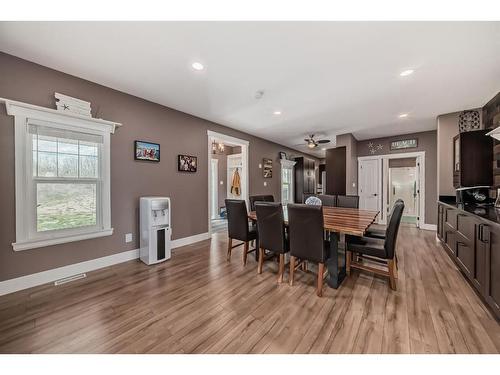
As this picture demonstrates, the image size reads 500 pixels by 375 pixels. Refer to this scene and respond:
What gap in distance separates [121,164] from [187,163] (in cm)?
113

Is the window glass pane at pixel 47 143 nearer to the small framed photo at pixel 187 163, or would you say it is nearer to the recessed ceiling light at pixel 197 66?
the small framed photo at pixel 187 163

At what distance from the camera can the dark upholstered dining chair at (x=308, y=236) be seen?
6.56 ft

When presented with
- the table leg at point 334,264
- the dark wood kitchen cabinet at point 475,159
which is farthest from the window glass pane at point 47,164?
the dark wood kitchen cabinet at point 475,159

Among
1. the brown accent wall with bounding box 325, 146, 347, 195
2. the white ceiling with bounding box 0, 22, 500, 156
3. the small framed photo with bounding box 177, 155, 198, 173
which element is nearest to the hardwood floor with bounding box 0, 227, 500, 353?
the small framed photo with bounding box 177, 155, 198, 173

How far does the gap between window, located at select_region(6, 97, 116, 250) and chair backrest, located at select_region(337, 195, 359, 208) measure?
150 inches

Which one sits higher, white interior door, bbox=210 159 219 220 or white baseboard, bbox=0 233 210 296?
white interior door, bbox=210 159 219 220

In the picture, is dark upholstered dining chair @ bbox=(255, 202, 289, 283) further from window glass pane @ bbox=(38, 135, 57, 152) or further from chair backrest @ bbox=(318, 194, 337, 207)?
window glass pane @ bbox=(38, 135, 57, 152)

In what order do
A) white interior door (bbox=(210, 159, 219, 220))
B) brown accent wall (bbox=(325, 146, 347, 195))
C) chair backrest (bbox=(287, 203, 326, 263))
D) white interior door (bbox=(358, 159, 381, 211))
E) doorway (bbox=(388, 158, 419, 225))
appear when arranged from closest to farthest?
1. chair backrest (bbox=(287, 203, 326, 263))
2. brown accent wall (bbox=(325, 146, 347, 195))
3. white interior door (bbox=(358, 159, 381, 211))
4. white interior door (bbox=(210, 159, 219, 220))
5. doorway (bbox=(388, 158, 419, 225))

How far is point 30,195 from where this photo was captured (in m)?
2.18

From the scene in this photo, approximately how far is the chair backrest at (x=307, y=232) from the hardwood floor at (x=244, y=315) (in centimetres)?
42

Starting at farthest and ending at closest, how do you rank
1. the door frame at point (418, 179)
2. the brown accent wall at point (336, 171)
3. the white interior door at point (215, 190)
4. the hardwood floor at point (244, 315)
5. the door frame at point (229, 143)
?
the white interior door at point (215, 190) → the brown accent wall at point (336, 171) → the door frame at point (418, 179) → the door frame at point (229, 143) → the hardwood floor at point (244, 315)

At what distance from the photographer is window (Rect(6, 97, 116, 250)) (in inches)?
83.9

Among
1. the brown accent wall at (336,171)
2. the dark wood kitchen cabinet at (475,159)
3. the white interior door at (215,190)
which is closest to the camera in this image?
the dark wood kitchen cabinet at (475,159)

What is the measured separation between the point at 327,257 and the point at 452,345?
1019 millimetres
